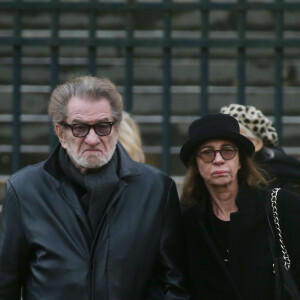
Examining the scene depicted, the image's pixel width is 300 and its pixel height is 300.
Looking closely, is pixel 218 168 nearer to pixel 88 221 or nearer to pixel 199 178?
pixel 199 178

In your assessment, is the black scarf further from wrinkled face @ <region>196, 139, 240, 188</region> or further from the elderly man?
wrinkled face @ <region>196, 139, 240, 188</region>

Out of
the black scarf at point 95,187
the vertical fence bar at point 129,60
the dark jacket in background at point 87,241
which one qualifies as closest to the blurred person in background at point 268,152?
the dark jacket in background at point 87,241

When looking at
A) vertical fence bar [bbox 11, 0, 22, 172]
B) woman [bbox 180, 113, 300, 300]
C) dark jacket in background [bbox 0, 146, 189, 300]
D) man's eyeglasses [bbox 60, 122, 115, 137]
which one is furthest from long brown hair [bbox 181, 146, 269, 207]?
vertical fence bar [bbox 11, 0, 22, 172]

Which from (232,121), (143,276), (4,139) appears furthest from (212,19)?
(143,276)

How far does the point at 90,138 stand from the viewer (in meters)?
3.50

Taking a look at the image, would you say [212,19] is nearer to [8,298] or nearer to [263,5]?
[263,5]

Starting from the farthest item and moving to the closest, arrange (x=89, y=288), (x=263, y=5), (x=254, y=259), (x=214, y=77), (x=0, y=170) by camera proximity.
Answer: (x=214, y=77) → (x=0, y=170) → (x=263, y=5) → (x=254, y=259) → (x=89, y=288)

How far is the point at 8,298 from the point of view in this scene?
3.61 m

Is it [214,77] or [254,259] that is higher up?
[214,77]

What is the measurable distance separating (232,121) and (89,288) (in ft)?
3.10

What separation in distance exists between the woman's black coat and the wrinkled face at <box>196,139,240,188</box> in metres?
0.10

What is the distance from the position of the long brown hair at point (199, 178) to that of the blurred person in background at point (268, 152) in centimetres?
33

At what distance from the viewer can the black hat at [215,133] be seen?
379 cm

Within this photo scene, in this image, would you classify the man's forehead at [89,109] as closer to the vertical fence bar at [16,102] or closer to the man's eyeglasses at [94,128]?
the man's eyeglasses at [94,128]
